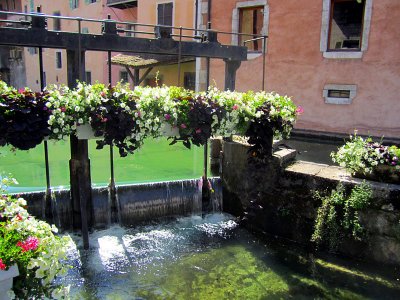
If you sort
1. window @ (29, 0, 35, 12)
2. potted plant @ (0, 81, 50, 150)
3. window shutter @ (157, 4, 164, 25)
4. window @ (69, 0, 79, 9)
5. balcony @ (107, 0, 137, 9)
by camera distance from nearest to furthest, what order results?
1. potted plant @ (0, 81, 50, 150)
2. window shutter @ (157, 4, 164, 25)
3. balcony @ (107, 0, 137, 9)
4. window @ (69, 0, 79, 9)
5. window @ (29, 0, 35, 12)

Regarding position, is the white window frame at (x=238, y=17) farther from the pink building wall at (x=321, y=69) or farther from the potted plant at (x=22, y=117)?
the potted plant at (x=22, y=117)

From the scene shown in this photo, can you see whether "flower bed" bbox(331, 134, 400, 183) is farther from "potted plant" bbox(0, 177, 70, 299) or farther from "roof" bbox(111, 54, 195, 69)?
"roof" bbox(111, 54, 195, 69)

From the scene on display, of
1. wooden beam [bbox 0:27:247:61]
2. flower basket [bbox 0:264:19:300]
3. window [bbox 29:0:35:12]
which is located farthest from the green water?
window [bbox 29:0:35:12]

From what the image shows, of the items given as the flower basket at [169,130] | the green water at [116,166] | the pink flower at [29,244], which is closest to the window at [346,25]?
the green water at [116,166]

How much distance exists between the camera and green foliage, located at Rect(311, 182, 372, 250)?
4.34 meters

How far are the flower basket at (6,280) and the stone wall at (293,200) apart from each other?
11.5ft

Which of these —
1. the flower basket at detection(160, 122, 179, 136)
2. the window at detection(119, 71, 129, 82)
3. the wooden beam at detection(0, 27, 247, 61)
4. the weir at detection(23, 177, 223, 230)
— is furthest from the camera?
the window at detection(119, 71, 129, 82)

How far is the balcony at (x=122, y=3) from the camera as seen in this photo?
1862 centimetres

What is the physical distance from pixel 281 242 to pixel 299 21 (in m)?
8.27

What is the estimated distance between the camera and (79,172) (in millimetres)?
5055

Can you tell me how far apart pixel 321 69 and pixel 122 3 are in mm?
11213

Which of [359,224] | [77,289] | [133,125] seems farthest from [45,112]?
[359,224]

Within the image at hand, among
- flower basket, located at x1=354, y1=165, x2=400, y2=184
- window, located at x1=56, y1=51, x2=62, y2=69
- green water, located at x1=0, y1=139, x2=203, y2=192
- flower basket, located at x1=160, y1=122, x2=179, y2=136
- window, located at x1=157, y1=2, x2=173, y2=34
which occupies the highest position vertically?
window, located at x1=157, y1=2, x2=173, y2=34

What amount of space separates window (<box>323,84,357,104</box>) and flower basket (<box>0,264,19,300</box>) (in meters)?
10.5
